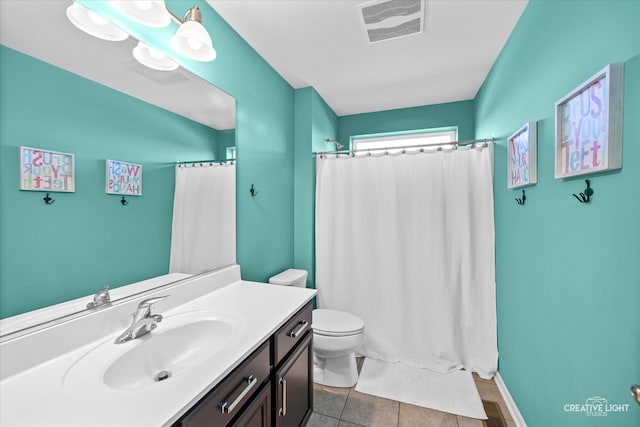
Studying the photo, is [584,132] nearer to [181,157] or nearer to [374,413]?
[181,157]

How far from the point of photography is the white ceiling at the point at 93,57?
29.1 inches

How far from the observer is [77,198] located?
0.85 m

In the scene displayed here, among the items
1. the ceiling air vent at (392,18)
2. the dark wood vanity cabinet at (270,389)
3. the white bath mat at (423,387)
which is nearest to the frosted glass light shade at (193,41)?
the ceiling air vent at (392,18)

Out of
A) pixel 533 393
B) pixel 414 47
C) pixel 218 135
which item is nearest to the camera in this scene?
pixel 533 393

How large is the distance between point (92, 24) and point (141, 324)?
3.63ft

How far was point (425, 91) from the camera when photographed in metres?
2.49

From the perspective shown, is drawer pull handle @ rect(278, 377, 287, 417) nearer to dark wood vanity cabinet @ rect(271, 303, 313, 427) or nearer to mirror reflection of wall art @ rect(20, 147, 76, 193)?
dark wood vanity cabinet @ rect(271, 303, 313, 427)

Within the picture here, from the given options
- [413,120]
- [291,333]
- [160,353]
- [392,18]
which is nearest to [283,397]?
[291,333]

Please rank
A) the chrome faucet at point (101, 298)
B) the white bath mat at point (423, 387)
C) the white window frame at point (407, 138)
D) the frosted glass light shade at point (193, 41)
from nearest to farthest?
the chrome faucet at point (101, 298)
the frosted glass light shade at point (193, 41)
the white bath mat at point (423, 387)
the white window frame at point (407, 138)

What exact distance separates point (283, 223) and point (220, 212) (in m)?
0.77

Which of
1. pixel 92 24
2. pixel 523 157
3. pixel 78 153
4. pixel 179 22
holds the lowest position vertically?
pixel 78 153

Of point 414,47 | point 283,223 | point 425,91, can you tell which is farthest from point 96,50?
point 425,91

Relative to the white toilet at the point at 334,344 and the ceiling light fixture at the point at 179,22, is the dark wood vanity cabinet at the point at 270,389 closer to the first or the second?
the white toilet at the point at 334,344

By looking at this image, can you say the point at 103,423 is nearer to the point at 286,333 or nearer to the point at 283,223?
the point at 286,333
